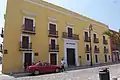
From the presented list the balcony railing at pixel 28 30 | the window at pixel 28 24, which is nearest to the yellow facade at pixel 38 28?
the balcony railing at pixel 28 30

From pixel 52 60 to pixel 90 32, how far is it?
12.3m

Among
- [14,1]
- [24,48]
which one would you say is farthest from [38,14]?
[24,48]

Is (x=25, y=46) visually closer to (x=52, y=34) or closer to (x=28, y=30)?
(x=28, y=30)

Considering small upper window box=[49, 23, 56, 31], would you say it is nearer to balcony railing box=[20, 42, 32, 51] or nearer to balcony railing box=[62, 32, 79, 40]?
balcony railing box=[62, 32, 79, 40]

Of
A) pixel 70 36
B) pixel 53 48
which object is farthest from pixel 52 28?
pixel 70 36

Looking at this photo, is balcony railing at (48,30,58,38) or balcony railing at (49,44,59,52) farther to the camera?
balcony railing at (48,30,58,38)

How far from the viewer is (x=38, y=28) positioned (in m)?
23.0

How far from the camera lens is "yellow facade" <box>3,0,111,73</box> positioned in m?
19.6

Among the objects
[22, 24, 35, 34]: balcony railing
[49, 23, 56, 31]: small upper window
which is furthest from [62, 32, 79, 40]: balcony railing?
[22, 24, 35, 34]: balcony railing

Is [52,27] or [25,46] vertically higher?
[52,27]

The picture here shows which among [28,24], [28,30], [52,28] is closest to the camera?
[28,30]

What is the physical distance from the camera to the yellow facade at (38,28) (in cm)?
1961

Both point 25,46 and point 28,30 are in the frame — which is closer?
point 25,46

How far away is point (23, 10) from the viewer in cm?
2144
